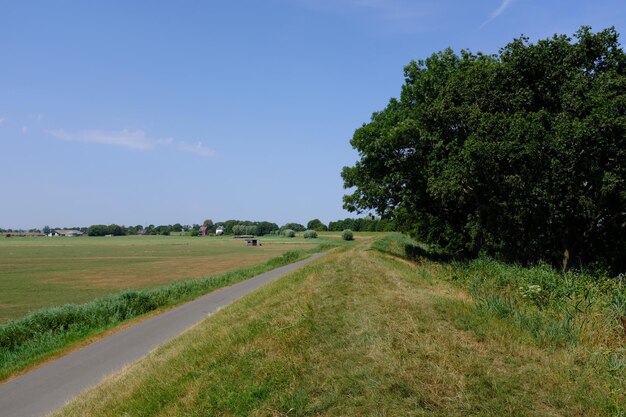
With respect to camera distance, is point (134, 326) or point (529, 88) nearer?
point (134, 326)

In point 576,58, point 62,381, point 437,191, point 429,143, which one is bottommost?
point 62,381

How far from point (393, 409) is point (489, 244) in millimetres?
32256

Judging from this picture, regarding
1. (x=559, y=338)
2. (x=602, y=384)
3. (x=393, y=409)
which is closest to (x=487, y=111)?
(x=559, y=338)

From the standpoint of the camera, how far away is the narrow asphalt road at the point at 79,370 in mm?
9844

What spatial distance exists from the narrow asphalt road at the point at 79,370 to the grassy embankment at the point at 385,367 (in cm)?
111

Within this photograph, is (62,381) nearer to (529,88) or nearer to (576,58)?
(529,88)

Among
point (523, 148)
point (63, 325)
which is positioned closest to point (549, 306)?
point (523, 148)

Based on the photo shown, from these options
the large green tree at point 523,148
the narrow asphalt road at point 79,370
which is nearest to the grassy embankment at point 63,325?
the narrow asphalt road at point 79,370

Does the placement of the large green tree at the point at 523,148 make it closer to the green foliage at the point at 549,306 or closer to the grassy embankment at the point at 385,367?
the green foliage at the point at 549,306

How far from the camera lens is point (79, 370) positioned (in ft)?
39.7

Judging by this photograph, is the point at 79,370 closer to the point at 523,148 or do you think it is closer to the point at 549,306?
the point at 549,306

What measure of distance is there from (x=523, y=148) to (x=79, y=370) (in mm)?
20804

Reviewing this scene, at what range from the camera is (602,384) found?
654cm

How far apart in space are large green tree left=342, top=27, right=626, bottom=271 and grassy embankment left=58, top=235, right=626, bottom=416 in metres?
13.5
